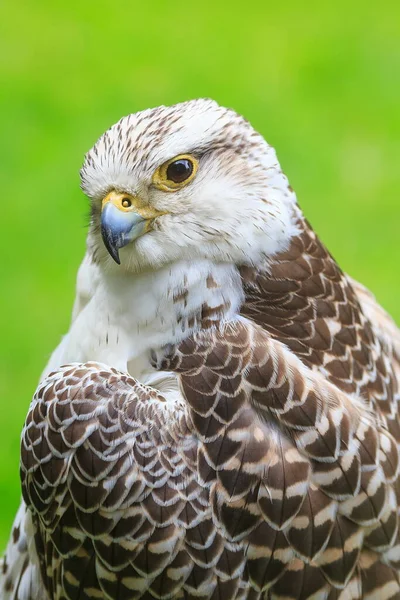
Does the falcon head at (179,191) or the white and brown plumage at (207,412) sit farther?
the falcon head at (179,191)

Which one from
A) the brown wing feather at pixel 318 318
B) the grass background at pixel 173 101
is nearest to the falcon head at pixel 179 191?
the brown wing feather at pixel 318 318

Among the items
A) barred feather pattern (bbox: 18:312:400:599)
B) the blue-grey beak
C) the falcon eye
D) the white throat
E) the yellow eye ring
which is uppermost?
the yellow eye ring

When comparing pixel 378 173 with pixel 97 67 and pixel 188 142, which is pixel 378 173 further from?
pixel 188 142

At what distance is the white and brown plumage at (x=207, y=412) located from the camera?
277 cm

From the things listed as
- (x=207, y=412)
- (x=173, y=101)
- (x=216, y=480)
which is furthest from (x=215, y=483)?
(x=173, y=101)

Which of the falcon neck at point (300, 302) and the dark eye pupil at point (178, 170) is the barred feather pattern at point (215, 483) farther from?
the dark eye pupil at point (178, 170)

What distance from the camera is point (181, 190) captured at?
115 inches

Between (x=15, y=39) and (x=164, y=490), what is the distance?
17.2 feet

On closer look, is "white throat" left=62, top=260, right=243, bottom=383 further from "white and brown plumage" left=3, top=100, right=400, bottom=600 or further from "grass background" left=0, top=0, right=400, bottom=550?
"grass background" left=0, top=0, right=400, bottom=550

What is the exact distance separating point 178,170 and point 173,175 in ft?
0.07

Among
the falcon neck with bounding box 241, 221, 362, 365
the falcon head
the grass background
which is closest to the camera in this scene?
the falcon head

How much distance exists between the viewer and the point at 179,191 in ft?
9.58

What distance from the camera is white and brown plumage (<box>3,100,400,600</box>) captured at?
9.09 ft

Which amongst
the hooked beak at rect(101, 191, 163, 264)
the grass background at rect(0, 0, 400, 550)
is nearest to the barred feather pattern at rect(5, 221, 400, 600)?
the hooked beak at rect(101, 191, 163, 264)
